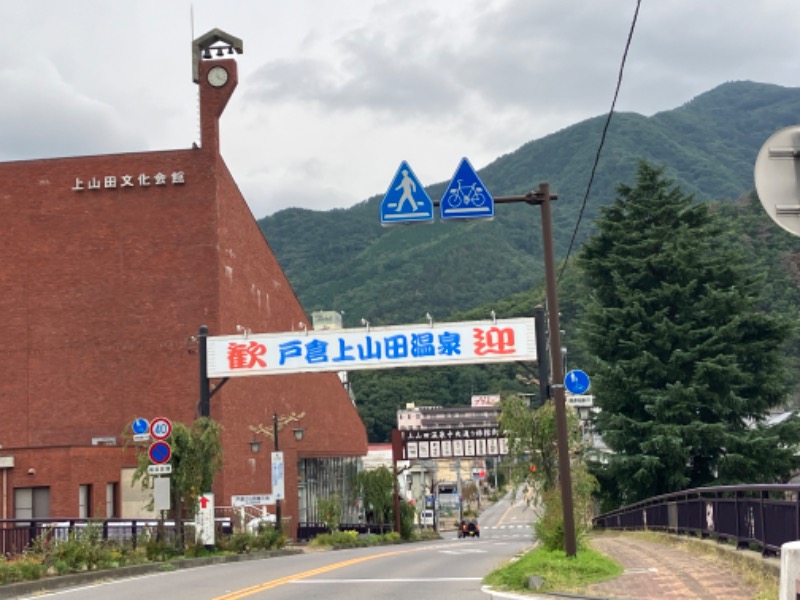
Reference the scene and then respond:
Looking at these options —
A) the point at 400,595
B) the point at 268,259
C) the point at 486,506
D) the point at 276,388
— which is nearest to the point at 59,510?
the point at 276,388

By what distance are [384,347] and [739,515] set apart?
48.8 ft

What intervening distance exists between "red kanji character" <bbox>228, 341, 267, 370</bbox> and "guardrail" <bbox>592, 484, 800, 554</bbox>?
12055mm

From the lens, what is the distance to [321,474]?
61906 millimetres

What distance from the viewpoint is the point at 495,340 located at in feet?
96.7

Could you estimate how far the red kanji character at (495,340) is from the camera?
2936 centimetres

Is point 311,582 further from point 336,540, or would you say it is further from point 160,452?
point 336,540

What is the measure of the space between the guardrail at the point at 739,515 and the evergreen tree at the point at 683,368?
8.72m

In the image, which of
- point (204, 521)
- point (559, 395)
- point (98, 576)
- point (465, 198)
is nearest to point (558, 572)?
point (559, 395)

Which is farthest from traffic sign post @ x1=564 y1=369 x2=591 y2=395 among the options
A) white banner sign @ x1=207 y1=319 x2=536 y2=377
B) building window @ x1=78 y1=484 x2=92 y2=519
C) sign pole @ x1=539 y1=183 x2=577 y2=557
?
building window @ x1=78 y1=484 x2=92 y2=519

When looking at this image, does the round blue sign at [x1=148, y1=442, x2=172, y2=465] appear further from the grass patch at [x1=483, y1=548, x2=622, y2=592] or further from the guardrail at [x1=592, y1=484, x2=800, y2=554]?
the guardrail at [x1=592, y1=484, x2=800, y2=554]

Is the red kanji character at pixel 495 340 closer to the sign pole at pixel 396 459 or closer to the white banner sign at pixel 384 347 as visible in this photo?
the white banner sign at pixel 384 347

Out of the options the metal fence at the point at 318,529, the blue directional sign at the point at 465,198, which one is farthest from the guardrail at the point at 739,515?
the metal fence at the point at 318,529

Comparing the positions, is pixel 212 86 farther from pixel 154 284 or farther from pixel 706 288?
pixel 706 288

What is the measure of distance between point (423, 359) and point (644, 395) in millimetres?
12397
